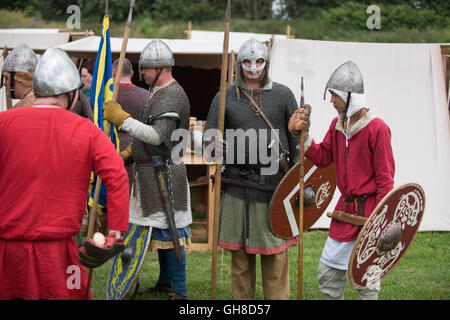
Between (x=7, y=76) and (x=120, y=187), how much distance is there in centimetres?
214

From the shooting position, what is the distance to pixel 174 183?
4.51 meters

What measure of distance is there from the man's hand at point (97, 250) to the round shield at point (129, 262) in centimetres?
116

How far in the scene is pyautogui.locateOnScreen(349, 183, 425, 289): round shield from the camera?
11.3 ft

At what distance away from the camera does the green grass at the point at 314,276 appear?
520cm

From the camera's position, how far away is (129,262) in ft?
14.4

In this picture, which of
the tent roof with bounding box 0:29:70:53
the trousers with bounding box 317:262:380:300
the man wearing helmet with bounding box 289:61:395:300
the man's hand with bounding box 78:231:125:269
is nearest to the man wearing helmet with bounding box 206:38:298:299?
the man wearing helmet with bounding box 289:61:395:300

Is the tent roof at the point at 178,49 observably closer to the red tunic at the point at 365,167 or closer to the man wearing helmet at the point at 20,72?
the man wearing helmet at the point at 20,72

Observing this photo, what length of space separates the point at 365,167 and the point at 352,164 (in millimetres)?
79

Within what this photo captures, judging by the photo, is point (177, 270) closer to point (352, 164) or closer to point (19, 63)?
point (352, 164)

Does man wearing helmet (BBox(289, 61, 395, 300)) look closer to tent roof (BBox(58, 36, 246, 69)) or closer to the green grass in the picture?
the green grass

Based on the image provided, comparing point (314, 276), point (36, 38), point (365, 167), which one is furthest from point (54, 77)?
point (36, 38)

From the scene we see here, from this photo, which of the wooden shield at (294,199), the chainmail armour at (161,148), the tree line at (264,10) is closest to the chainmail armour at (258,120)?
the wooden shield at (294,199)
